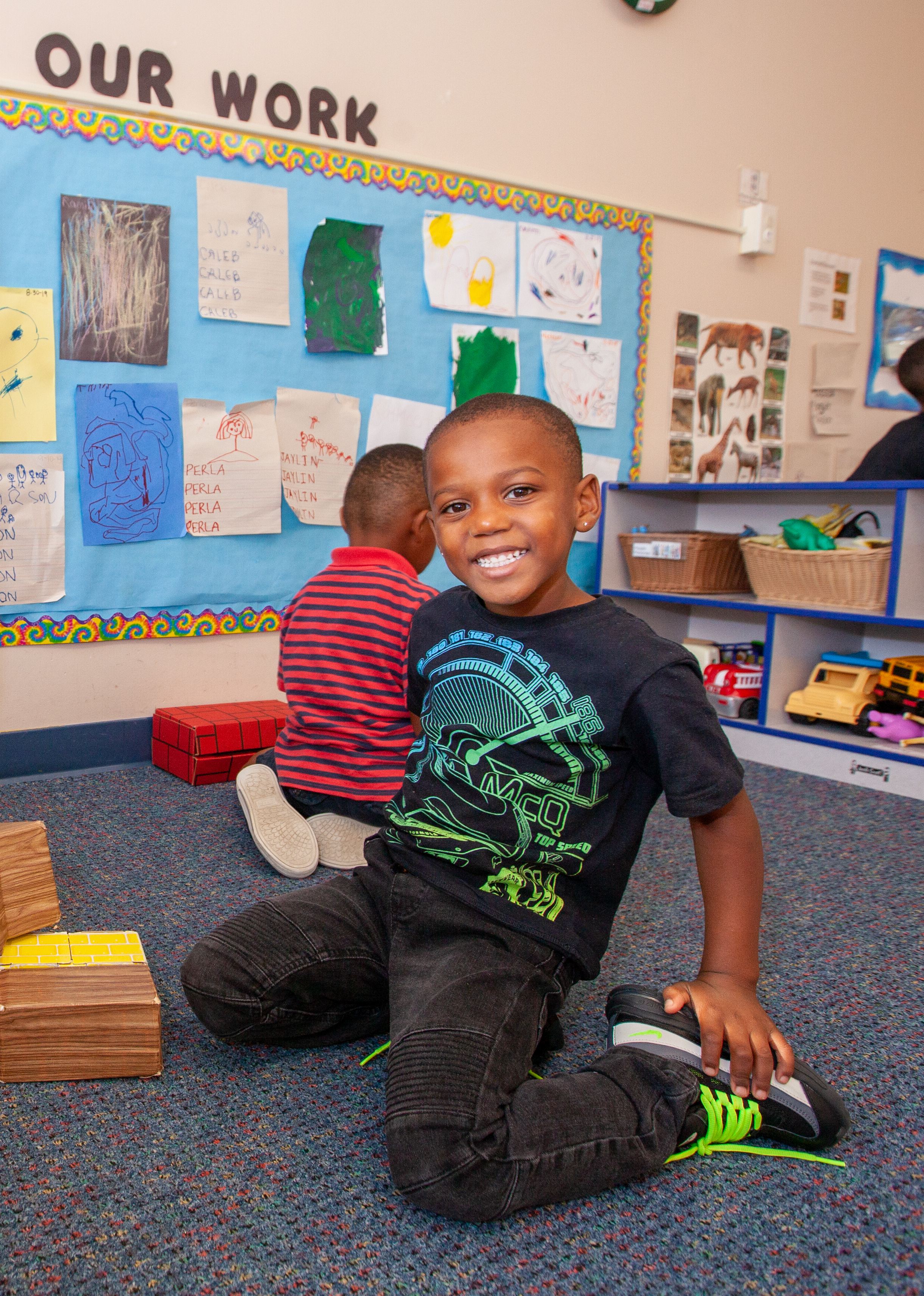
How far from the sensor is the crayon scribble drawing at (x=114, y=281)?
1911 millimetres

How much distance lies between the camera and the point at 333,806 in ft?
5.27

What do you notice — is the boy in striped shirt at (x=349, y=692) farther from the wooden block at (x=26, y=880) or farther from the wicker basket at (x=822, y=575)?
→ the wicker basket at (x=822, y=575)

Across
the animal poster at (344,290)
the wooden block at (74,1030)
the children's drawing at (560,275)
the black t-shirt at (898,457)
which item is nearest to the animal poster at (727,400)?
the children's drawing at (560,275)

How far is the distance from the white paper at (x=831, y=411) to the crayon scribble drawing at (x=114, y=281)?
1932 mm

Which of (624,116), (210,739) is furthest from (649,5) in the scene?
(210,739)

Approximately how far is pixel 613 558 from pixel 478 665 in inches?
70.6

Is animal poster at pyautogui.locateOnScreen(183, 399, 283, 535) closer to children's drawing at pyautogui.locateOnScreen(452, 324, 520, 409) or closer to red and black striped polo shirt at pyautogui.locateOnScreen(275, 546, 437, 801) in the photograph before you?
children's drawing at pyautogui.locateOnScreen(452, 324, 520, 409)

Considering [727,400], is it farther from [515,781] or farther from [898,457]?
[515,781]

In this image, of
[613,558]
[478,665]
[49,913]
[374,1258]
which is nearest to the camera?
[374,1258]

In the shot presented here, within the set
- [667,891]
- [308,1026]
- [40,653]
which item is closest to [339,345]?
[40,653]

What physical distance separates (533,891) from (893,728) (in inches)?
58.8

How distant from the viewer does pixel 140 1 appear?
1922 mm

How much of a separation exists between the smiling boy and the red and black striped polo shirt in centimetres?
51

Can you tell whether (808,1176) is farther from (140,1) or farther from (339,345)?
(140,1)
